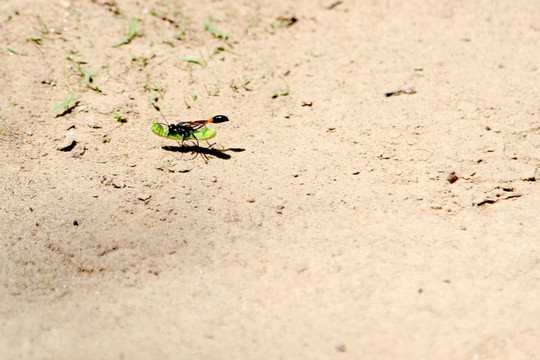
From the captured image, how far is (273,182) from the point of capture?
3.55m

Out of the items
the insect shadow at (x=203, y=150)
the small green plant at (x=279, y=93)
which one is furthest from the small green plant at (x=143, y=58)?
the small green plant at (x=279, y=93)

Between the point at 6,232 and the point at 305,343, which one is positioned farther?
the point at 6,232

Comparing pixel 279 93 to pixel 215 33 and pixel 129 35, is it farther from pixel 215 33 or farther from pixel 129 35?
pixel 129 35

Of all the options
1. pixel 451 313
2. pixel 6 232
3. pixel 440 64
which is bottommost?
pixel 6 232

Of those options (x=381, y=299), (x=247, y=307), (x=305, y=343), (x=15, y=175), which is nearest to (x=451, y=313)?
(x=381, y=299)

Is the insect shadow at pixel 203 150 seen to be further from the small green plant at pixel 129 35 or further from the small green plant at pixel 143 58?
the small green plant at pixel 129 35

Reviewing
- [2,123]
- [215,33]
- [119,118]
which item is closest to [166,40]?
[215,33]

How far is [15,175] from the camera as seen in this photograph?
→ 140 inches

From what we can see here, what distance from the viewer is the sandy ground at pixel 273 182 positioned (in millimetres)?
2707

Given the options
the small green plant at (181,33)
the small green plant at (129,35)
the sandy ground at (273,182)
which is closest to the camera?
the sandy ground at (273,182)

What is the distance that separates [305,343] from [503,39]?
354 cm

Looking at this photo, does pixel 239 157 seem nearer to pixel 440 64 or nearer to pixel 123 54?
pixel 123 54

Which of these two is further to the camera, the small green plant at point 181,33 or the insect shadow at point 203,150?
the small green plant at point 181,33

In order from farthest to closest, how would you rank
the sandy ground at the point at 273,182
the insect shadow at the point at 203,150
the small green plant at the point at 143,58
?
the small green plant at the point at 143,58, the insect shadow at the point at 203,150, the sandy ground at the point at 273,182
